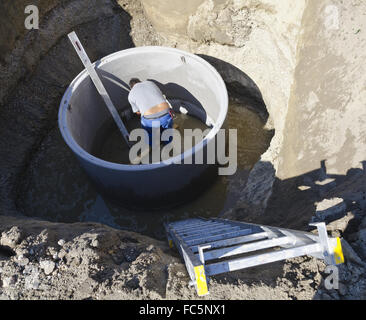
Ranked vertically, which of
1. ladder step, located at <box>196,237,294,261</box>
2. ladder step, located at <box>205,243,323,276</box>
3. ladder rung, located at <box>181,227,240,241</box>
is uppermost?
ladder rung, located at <box>181,227,240,241</box>

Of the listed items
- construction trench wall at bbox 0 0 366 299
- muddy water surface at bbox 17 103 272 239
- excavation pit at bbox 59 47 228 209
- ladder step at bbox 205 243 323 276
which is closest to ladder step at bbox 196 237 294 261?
ladder step at bbox 205 243 323 276

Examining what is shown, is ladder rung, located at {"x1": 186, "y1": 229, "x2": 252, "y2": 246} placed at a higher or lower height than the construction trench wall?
lower

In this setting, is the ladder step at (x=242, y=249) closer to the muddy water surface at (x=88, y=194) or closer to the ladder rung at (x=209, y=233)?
the ladder rung at (x=209, y=233)

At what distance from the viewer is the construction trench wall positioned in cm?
279

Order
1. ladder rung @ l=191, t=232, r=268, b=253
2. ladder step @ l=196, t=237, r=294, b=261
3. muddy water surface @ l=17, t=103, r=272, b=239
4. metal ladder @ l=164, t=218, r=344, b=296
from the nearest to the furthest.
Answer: metal ladder @ l=164, t=218, r=344, b=296 < ladder step @ l=196, t=237, r=294, b=261 < ladder rung @ l=191, t=232, r=268, b=253 < muddy water surface @ l=17, t=103, r=272, b=239

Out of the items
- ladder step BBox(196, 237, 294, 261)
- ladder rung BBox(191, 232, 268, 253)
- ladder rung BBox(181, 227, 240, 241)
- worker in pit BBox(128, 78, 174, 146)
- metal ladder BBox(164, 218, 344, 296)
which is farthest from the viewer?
worker in pit BBox(128, 78, 174, 146)

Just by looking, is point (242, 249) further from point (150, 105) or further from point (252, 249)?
point (150, 105)

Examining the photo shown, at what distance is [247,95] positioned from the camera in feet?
19.6

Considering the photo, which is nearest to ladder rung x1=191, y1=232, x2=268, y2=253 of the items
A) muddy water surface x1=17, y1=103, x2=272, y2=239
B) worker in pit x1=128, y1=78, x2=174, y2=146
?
muddy water surface x1=17, y1=103, x2=272, y2=239

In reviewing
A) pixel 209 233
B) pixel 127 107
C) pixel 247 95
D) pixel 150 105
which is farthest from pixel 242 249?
pixel 127 107

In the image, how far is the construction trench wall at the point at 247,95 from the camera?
2791 mm

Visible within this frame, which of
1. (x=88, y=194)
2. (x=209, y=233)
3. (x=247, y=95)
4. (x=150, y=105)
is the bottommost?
(x=209, y=233)

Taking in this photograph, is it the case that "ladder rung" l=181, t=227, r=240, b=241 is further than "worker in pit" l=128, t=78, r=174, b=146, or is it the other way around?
"worker in pit" l=128, t=78, r=174, b=146

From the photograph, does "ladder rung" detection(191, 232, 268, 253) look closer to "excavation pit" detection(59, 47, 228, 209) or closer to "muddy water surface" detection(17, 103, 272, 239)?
"excavation pit" detection(59, 47, 228, 209)
